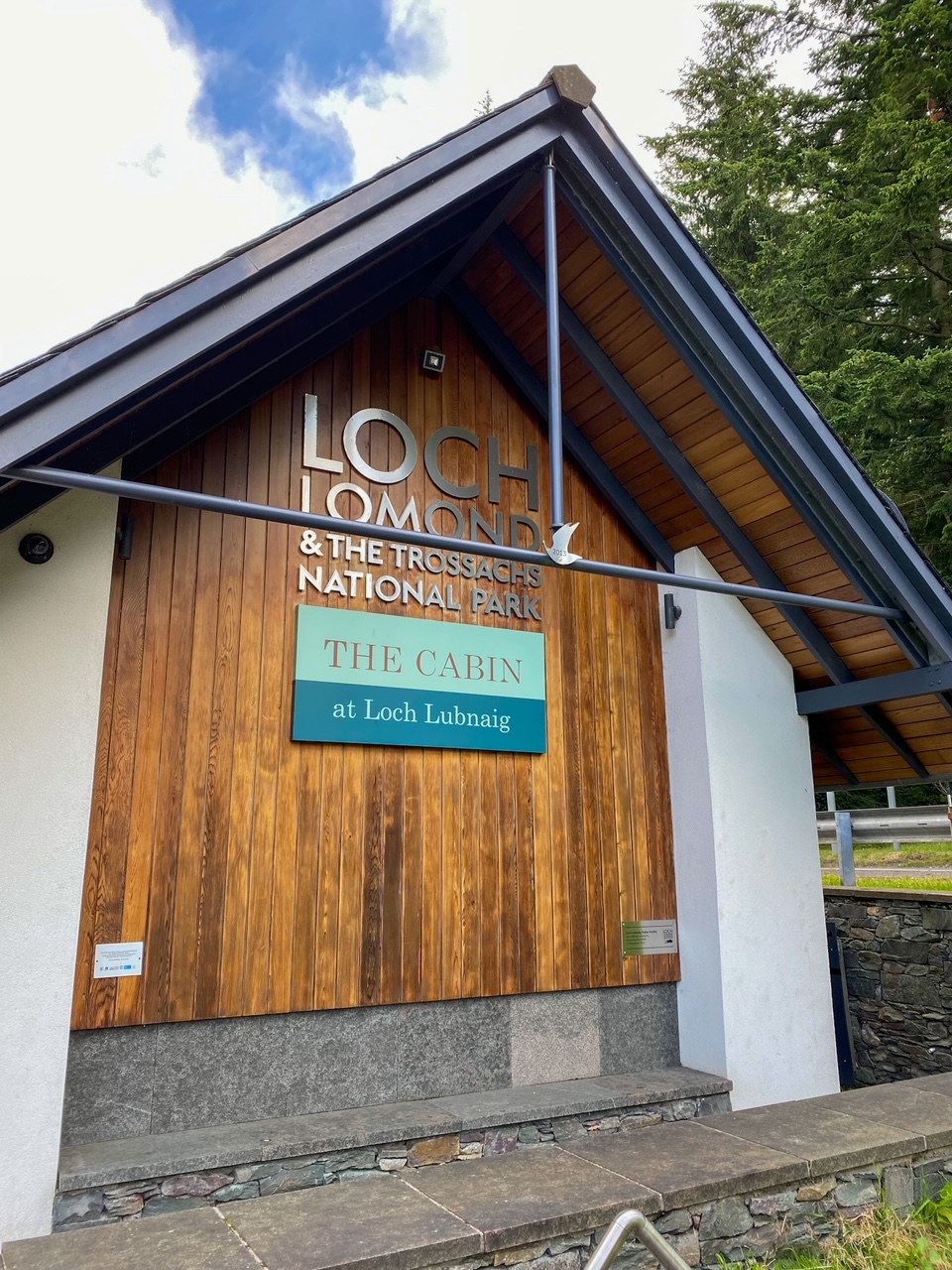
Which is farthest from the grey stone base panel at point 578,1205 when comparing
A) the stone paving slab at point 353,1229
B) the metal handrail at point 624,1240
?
the metal handrail at point 624,1240

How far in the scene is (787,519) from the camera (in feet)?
18.0

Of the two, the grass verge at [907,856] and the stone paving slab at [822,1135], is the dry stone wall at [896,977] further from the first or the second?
the stone paving slab at [822,1135]

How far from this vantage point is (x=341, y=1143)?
417 centimetres

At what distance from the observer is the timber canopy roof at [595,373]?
3736 millimetres

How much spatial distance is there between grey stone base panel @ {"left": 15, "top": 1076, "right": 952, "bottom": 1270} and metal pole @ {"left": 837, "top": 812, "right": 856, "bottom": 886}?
5.26 m

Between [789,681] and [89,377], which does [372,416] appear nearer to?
[89,377]

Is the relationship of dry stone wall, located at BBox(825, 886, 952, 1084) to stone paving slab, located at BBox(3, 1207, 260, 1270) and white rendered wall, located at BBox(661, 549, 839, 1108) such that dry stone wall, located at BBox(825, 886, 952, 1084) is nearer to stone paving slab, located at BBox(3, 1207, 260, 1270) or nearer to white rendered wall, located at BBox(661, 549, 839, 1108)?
white rendered wall, located at BBox(661, 549, 839, 1108)

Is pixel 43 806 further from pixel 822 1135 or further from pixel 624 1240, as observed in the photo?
pixel 822 1135

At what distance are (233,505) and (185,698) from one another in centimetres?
131

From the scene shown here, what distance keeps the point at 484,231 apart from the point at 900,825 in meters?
7.88

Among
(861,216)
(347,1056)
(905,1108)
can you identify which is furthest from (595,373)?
(861,216)

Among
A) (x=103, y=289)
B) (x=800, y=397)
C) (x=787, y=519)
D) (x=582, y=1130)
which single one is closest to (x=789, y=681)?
(x=787, y=519)

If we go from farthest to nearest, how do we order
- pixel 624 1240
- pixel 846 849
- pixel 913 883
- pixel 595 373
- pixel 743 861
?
1. pixel 913 883
2. pixel 846 849
3. pixel 743 861
4. pixel 595 373
5. pixel 624 1240

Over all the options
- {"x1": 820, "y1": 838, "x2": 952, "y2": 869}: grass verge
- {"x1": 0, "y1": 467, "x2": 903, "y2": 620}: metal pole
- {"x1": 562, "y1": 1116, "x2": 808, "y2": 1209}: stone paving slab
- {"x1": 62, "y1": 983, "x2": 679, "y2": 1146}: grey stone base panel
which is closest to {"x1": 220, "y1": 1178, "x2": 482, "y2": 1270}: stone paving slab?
{"x1": 562, "y1": 1116, "x2": 808, "y2": 1209}: stone paving slab
